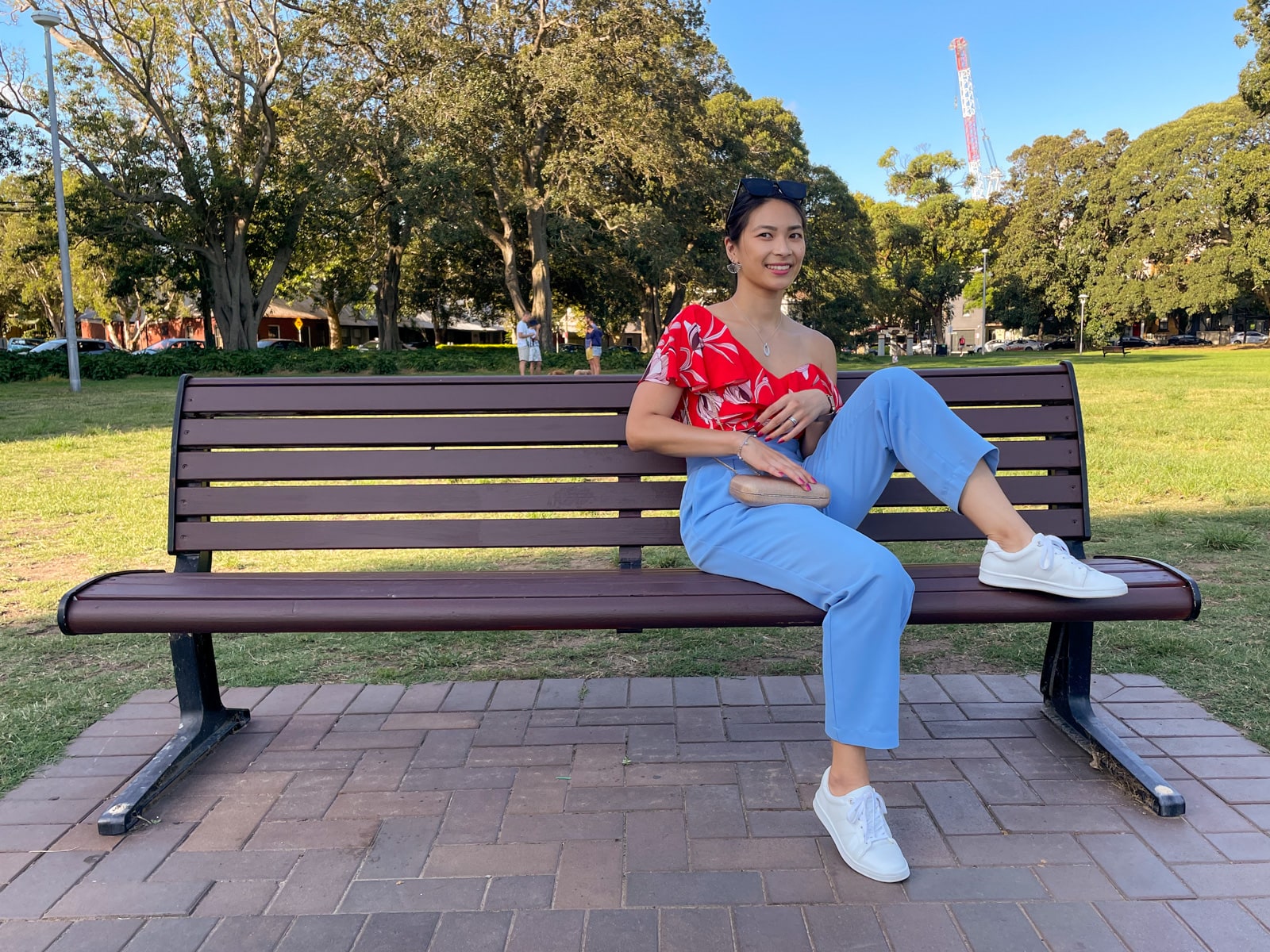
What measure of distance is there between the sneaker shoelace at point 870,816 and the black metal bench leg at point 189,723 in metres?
1.92

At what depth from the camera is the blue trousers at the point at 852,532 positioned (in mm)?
2207

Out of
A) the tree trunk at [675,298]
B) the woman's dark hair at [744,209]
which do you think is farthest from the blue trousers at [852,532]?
the tree trunk at [675,298]

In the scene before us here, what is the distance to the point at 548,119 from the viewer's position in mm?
22828

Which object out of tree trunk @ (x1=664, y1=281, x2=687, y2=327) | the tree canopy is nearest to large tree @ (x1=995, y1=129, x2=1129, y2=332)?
the tree canopy

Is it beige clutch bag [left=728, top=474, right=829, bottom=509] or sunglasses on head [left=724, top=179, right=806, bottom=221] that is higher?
sunglasses on head [left=724, top=179, right=806, bottom=221]

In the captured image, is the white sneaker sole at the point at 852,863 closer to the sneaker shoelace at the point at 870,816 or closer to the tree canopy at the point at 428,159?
the sneaker shoelace at the point at 870,816

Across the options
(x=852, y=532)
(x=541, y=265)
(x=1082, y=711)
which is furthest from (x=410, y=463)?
(x=541, y=265)

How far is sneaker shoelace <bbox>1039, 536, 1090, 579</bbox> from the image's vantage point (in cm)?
234

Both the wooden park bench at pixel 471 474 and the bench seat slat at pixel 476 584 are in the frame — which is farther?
the wooden park bench at pixel 471 474

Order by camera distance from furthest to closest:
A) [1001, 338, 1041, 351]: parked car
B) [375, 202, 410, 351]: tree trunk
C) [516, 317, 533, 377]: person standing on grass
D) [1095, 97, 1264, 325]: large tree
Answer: [1001, 338, 1041, 351]: parked car < [1095, 97, 1264, 325]: large tree < [375, 202, 410, 351]: tree trunk < [516, 317, 533, 377]: person standing on grass

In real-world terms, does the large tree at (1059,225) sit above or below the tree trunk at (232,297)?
above

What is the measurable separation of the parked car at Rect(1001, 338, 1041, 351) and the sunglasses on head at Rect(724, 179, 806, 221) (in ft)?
213

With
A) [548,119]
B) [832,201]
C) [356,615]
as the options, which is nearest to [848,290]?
[832,201]

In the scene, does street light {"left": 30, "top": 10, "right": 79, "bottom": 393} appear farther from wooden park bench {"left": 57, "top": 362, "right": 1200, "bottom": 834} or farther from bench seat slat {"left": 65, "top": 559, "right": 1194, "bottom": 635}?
bench seat slat {"left": 65, "top": 559, "right": 1194, "bottom": 635}
